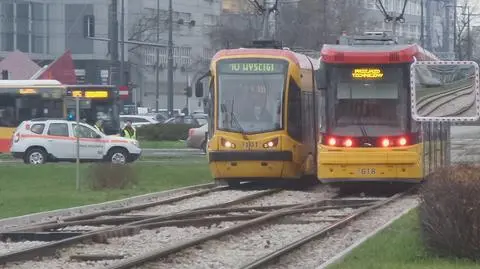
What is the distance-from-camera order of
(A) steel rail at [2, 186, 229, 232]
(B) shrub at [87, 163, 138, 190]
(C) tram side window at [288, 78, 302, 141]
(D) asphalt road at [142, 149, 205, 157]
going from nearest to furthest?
(A) steel rail at [2, 186, 229, 232]
(C) tram side window at [288, 78, 302, 141]
(B) shrub at [87, 163, 138, 190]
(D) asphalt road at [142, 149, 205, 157]

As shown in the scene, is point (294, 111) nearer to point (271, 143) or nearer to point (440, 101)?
point (271, 143)

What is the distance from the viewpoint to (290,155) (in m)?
28.8

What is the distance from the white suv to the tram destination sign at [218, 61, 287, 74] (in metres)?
13.4

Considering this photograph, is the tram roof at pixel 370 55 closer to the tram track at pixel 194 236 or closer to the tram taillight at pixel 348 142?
the tram taillight at pixel 348 142

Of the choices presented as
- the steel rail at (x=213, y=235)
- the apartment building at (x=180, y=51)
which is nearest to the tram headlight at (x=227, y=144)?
the steel rail at (x=213, y=235)

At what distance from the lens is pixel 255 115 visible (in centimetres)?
2894

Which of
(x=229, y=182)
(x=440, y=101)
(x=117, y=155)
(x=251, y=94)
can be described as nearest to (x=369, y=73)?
(x=251, y=94)

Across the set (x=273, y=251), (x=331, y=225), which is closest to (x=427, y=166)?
(x=331, y=225)

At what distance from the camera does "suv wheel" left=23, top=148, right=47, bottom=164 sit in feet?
Answer: 137

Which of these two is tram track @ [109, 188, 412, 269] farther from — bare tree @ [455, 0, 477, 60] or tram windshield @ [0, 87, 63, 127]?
bare tree @ [455, 0, 477, 60]

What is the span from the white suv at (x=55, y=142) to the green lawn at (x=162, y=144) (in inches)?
588

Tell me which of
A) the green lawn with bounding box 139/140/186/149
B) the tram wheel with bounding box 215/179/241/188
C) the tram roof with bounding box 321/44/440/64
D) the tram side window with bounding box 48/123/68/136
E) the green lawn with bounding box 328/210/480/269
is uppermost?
the tram roof with bounding box 321/44/440/64

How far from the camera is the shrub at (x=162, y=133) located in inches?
2495

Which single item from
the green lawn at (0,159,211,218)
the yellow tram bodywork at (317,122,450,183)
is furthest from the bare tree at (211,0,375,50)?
the yellow tram bodywork at (317,122,450,183)
